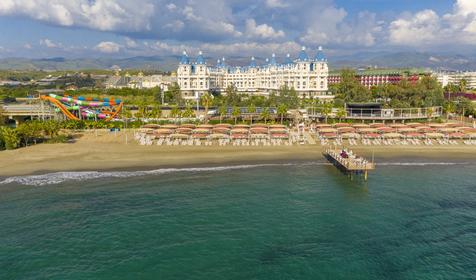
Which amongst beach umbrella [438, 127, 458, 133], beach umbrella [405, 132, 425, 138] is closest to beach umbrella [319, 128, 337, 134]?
beach umbrella [405, 132, 425, 138]

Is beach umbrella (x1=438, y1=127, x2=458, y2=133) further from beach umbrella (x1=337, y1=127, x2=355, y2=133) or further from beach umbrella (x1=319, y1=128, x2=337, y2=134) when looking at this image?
beach umbrella (x1=319, y1=128, x2=337, y2=134)

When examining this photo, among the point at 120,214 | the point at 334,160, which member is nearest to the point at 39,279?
the point at 120,214

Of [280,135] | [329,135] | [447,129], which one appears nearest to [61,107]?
[280,135]

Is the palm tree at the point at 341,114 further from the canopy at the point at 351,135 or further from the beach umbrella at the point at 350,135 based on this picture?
the canopy at the point at 351,135

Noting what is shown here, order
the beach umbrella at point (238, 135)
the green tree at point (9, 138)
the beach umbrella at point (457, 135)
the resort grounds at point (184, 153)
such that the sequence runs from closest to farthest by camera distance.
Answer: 1. the resort grounds at point (184, 153)
2. the green tree at point (9, 138)
3. the beach umbrella at point (238, 135)
4. the beach umbrella at point (457, 135)

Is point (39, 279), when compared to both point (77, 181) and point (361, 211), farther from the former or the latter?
point (361, 211)

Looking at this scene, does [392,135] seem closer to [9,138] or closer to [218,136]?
[218,136]

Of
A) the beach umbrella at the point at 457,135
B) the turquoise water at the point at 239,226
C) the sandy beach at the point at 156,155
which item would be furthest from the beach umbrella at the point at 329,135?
the beach umbrella at the point at 457,135

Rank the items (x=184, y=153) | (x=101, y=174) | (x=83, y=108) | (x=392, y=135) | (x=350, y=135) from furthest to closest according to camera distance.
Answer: (x=83, y=108)
(x=350, y=135)
(x=392, y=135)
(x=184, y=153)
(x=101, y=174)
